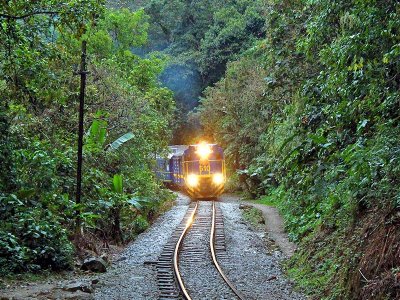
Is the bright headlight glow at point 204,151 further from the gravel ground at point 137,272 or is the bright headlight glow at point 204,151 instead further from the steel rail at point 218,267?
the steel rail at point 218,267

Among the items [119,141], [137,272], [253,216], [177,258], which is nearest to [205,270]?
[177,258]

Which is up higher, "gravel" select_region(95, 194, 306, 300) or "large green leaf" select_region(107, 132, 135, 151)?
"large green leaf" select_region(107, 132, 135, 151)

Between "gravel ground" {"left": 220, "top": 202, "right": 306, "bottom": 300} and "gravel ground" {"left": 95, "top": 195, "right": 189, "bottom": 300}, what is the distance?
1.79m

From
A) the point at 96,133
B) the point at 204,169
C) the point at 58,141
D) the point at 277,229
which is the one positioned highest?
the point at 96,133

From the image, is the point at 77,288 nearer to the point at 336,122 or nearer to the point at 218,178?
the point at 336,122

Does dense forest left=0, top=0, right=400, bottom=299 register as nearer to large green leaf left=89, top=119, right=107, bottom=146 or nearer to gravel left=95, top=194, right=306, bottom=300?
large green leaf left=89, top=119, right=107, bottom=146

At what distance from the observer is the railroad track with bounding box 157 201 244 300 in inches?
404

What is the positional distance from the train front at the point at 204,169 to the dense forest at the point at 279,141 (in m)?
2.60

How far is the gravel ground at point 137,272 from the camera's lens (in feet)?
33.8

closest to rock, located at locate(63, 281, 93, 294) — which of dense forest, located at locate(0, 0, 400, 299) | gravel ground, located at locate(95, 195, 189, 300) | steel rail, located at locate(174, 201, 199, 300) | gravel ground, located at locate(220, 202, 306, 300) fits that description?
gravel ground, located at locate(95, 195, 189, 300)

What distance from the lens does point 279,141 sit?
20.8 metres

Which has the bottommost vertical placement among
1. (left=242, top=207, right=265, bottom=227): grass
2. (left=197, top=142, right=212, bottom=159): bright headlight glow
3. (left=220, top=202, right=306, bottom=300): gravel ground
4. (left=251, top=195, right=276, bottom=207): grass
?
(left=220, top=202, right=306, bottom=300): gravel ground

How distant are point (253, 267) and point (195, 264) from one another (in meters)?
1.42

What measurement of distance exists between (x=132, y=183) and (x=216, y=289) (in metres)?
11.7
